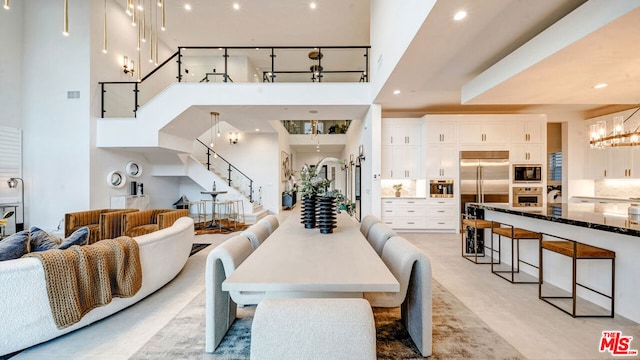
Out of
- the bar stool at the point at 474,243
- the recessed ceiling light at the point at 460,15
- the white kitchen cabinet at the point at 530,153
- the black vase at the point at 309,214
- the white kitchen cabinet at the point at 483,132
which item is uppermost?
the recessed ceiling light at the point at 460,15

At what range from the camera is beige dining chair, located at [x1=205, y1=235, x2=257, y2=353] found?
1.88 meters

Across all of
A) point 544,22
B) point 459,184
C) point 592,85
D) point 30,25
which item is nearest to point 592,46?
point 544,22

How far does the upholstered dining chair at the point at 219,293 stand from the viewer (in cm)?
187

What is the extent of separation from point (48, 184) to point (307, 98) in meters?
5.93

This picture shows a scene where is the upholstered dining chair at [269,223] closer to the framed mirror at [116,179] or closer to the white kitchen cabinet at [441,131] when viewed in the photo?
the white kitchen cabinet at [441,131]

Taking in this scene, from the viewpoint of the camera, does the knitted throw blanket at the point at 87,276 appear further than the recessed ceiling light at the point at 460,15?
No

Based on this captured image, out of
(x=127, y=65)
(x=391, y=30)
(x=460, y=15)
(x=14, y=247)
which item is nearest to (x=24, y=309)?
(x=14, y=247)

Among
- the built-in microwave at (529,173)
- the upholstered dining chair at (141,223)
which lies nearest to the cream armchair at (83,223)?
the upholstered dining chair at (141,223)

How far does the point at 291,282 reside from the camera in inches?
52.9

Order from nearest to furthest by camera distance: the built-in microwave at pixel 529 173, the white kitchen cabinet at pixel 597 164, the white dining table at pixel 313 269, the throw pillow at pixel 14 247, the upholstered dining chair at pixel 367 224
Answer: the white dining table at pixel 313 269, the throw pillow at pixel 14 247, the upholstered dining chair at pixel 367 224, the built-in microwave at pixel 529 173, the white kitchen cabinet at pixel 597 164

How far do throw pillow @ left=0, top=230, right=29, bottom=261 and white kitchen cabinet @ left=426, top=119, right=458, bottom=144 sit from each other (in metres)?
6.65

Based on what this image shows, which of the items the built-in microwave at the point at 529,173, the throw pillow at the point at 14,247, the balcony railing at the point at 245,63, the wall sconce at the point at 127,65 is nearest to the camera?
the throw pillow at the point at 14,247

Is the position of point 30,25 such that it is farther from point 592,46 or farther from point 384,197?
point 592,46

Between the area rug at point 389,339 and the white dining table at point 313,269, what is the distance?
61cm
